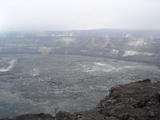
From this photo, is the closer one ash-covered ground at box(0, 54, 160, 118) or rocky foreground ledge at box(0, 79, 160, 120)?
rocky foreground ledge at box(0, 79, 160, 120)

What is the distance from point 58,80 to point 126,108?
40.0 meters

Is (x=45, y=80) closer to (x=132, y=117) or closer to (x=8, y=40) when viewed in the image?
(x=132, y=117)

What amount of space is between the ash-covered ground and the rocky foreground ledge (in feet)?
49.4

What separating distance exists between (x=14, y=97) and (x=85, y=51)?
58.2 meters

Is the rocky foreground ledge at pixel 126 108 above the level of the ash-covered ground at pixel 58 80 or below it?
above

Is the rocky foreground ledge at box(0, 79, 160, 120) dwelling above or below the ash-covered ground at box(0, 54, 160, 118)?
above

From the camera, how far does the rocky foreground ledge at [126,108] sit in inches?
991

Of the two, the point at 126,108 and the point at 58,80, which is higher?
the point at 126,108

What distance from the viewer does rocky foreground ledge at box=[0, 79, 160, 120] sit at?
82.6 feet

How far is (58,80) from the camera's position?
66.1m

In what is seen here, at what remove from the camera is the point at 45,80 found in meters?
66.1

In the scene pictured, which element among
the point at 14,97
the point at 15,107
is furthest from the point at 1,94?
the point at 15,107

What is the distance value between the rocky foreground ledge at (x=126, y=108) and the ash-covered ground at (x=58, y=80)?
1506 centimetres

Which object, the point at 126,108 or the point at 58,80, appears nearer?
the point at 126,108
